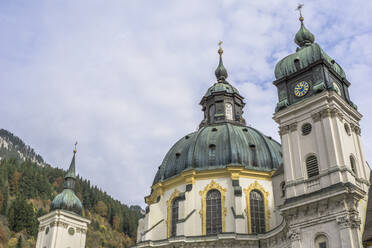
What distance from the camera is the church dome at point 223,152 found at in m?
43.5

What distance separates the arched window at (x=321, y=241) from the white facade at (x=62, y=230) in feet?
112

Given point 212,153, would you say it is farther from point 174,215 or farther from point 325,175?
point 325,175

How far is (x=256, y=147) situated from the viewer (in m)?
45.1

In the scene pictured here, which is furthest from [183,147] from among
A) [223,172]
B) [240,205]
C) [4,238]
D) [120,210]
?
[120,210]

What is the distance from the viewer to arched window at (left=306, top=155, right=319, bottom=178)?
2967cm

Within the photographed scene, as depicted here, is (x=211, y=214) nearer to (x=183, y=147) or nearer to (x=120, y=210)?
(x=183, y=147)

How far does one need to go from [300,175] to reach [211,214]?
516 inches

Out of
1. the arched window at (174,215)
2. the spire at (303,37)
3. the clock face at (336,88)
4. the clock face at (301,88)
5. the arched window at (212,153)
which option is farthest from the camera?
the arched window at (212,153)

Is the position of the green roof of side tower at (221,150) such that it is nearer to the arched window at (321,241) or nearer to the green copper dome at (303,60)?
the green copper dome at (303,60)

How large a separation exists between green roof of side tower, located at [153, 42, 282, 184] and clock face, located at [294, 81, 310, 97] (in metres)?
11.3

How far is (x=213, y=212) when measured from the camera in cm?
4109

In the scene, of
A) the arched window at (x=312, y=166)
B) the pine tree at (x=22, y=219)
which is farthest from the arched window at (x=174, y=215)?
the pine tree at (x=22, y=219)

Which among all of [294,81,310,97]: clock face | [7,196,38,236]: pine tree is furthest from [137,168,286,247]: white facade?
[7,196,38,236]: pine tree

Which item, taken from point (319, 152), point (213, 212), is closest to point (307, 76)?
point (319, 152)
